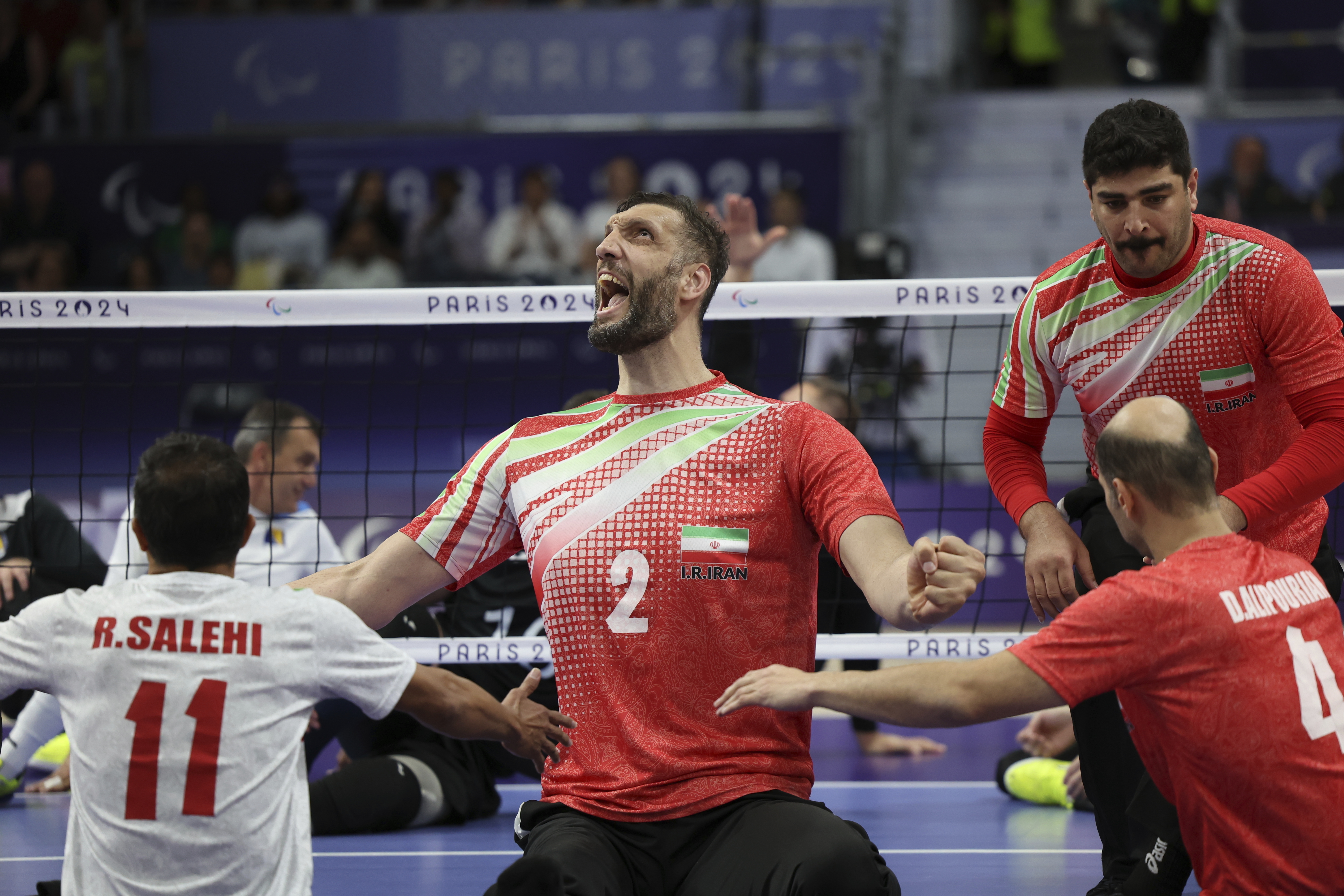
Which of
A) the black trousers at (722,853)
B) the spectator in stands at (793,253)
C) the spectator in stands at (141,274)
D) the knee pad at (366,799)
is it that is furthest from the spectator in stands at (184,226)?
the black trousers at (722,853)

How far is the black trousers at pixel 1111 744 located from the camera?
4.39 m

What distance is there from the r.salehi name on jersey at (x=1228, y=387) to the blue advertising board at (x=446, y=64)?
37.5ft

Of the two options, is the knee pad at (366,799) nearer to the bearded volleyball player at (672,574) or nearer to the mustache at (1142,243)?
the bearded volleyball player at (672,574)

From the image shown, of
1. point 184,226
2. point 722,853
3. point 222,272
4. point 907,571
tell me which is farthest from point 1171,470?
point 184,226

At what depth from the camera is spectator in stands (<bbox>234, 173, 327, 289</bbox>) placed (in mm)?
14078

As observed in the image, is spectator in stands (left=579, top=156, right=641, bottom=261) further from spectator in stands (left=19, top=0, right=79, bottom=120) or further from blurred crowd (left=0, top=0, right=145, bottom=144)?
spectator in stands (left=19, top=0, right=79, bottom=120)

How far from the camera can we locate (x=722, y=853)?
361 centimetres

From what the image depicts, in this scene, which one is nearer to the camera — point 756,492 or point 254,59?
point 756,492

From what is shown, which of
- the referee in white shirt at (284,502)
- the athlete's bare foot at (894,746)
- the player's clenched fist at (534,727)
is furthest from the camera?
the athlete's bare foot at (894,746)

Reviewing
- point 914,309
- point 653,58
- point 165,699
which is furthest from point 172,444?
point 653,58

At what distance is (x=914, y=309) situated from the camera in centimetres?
582

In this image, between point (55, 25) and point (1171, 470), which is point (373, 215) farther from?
point (1171, 470)

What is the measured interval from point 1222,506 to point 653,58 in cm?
1232

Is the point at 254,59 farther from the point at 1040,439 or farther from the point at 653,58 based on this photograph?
the point at 1040,439
